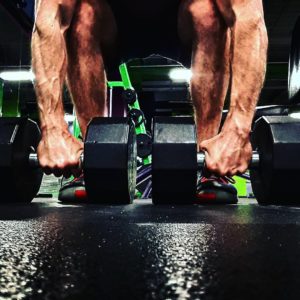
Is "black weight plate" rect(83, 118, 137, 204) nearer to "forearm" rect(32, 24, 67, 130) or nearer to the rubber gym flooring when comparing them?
"forearm" rect(32, 24, 67, 130)

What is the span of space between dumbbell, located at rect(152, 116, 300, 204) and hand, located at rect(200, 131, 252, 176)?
25mm

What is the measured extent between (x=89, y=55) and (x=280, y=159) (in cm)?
65

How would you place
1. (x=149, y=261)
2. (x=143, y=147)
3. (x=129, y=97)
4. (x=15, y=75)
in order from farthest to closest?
1. (x=15, y=75)
2. (x=129, y=97)
3. (x=143, y=147)
4. (x=149, y=261)

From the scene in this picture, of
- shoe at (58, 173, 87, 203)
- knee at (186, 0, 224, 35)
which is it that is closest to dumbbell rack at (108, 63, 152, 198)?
shoe at (58, 173, 87, 203)

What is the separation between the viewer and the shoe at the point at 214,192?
1092 mm

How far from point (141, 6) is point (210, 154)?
0.57 m

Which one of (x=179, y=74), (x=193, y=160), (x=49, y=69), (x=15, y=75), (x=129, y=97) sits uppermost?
(x=179, y=74)

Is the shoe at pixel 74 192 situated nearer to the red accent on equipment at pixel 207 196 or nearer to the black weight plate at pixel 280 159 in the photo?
the red accent on equipment at pixel 207 196

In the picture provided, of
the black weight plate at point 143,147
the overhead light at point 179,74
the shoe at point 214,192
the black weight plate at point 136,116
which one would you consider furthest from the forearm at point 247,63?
the overhead light at point 179,74

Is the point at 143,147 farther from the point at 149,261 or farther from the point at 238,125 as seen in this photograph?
the point at 149,261

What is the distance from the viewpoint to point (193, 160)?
86 cm

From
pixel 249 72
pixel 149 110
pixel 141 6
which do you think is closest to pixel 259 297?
pixel 249 72

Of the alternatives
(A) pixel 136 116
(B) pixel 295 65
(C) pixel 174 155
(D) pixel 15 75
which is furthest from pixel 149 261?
(D) pixel 15 75

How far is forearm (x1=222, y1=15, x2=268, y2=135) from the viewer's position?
927mm
